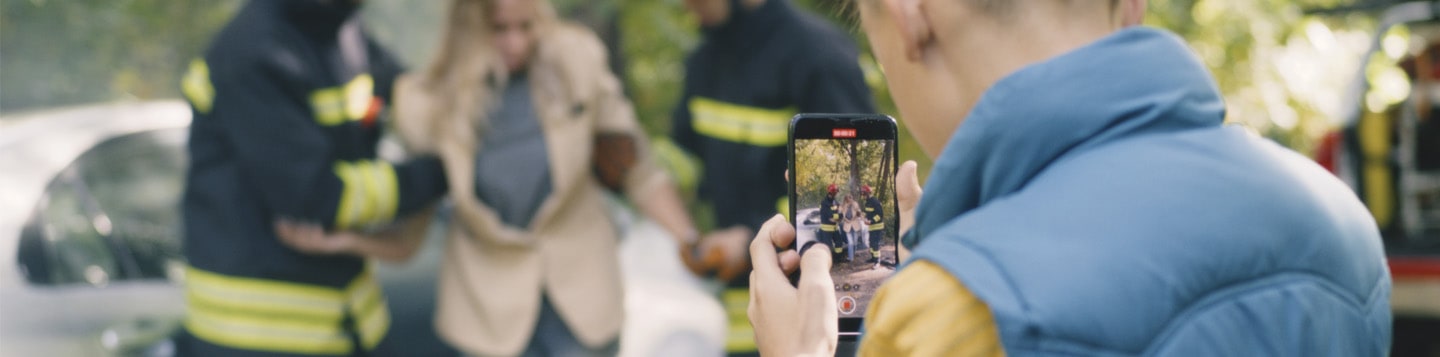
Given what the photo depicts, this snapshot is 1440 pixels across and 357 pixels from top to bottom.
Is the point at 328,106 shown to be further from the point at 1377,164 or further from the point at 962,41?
the point at 1377,164

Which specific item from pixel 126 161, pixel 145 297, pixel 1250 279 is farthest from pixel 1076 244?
pixel 126 161

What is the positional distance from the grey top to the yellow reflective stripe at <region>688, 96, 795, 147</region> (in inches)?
15.7

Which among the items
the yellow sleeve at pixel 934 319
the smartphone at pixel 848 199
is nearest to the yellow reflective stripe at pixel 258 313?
the smartphone at pixel 848 199

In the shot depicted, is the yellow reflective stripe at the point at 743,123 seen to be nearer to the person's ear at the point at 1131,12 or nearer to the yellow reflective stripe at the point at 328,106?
the yellow reflective stripe at the point at 328,106

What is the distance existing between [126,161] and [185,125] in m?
0.25

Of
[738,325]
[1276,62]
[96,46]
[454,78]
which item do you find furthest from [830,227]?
[1276,62]

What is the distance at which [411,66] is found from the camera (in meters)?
5.14

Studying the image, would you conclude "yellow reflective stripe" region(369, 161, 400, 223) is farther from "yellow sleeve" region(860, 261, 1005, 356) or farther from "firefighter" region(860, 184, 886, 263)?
"yellow sleeve" region(860, 261, 1005, 356)

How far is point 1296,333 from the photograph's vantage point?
889mm

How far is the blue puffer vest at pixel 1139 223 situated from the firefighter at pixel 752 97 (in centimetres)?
196

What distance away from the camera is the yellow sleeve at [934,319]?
0.85 m

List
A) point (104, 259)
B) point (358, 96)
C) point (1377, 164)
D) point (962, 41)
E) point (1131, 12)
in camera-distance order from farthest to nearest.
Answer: point (1377, 164) < point (104, 259) < point (358, 96) < point (1131, 12) < point (962, 41)

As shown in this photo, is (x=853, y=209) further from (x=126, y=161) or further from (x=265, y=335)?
(x=126, y=161)

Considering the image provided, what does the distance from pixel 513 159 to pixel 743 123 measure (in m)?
0.53
